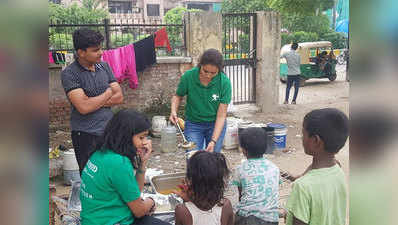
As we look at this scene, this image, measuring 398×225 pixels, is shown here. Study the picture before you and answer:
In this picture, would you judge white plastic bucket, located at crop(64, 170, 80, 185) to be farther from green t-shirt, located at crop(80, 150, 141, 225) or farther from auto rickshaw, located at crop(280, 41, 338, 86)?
auto rickshaw, located at crop(280, 41, 338, 86)

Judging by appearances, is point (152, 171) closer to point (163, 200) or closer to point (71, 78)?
point (163, 200)

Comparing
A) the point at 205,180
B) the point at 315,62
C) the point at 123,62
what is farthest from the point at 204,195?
the point at 315,62

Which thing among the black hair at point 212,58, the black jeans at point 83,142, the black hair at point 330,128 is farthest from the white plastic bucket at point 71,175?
the black hair at point 330,128

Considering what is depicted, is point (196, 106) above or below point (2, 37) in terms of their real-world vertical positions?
below

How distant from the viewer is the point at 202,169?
2.23m

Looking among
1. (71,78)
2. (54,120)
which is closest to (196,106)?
(71,78)

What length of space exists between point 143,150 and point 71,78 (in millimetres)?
913

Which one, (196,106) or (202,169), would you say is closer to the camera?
(202,169)

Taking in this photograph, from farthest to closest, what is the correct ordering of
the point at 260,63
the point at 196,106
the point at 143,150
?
the point at 260,63, the point at 196,106, the point at 143,150

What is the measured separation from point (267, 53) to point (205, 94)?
17.5 ft

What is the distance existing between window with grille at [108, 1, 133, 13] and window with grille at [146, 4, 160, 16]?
1.86m

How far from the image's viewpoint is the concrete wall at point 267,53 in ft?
27.3

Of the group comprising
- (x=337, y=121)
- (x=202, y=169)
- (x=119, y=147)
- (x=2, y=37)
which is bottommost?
(x=202, y=169)

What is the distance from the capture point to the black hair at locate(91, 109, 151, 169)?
6.94 feet
